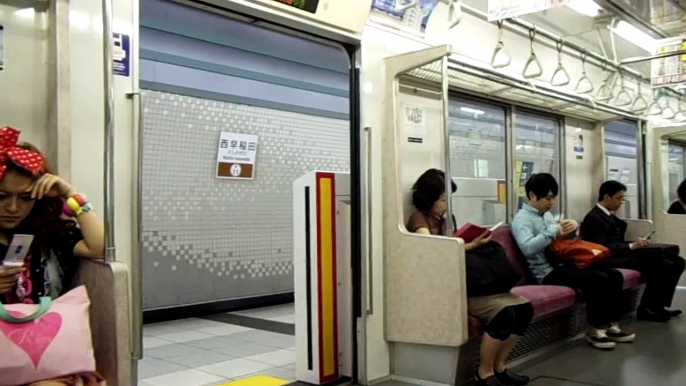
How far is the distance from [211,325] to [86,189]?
3.90m

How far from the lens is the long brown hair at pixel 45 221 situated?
2.26 metres

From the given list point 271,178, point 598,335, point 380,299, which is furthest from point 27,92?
point 271,178

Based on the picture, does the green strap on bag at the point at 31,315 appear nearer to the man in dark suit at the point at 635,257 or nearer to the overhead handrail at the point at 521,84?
the overhead handrail at the point at 521,84

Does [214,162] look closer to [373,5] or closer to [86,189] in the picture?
[373,5]

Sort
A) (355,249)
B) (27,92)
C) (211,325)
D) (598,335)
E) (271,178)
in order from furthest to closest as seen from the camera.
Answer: (271,178) → (211,325) → (598,335) → (355,249) → (27,92)

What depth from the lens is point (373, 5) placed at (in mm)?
4027

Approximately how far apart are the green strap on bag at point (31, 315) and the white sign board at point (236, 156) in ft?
15.7

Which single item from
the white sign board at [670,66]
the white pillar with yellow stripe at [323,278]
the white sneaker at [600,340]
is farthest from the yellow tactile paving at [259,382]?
the white sign board at [670,66]

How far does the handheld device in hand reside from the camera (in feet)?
6.78

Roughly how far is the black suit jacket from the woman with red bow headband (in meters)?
4.77

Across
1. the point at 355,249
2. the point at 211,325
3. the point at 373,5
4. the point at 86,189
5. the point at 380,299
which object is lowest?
the point at 211,325


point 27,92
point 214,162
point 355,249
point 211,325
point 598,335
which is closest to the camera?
point 27,92

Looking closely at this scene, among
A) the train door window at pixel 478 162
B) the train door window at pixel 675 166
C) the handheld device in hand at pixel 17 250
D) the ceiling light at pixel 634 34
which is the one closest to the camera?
the handheld device in hand at pixel 17 250

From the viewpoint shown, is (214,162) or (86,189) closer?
(86,189)
